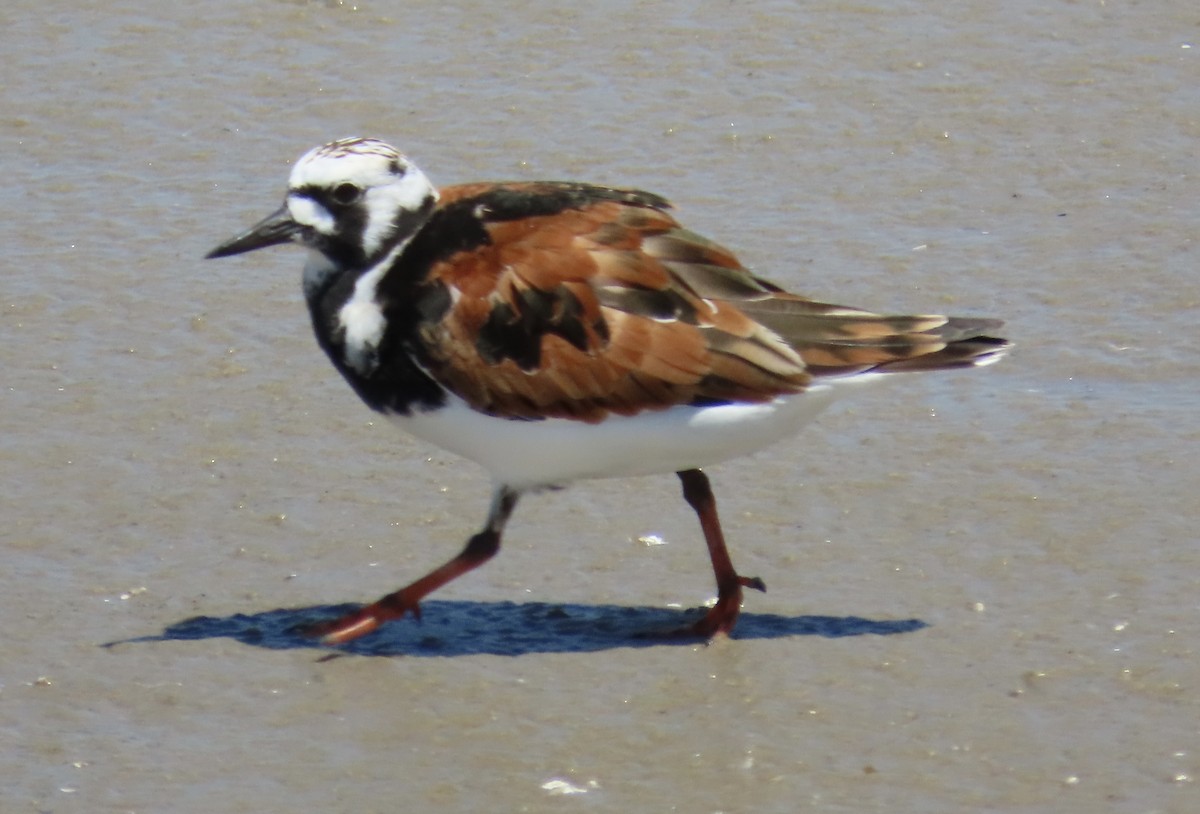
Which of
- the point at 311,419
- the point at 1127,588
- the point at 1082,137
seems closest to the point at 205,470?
the point at 311,419

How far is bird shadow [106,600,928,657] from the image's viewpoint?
6.05 m

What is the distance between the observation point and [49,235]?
8.59 metres

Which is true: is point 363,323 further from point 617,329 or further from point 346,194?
point 617,329

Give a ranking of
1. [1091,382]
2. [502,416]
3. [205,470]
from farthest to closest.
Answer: [1091,382]
[205,470]
[502,416]

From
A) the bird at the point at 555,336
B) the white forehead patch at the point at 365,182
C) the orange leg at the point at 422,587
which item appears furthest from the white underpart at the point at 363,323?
the orange leg at the point at 422,587

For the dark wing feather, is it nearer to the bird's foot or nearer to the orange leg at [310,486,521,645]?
the orange leg at [310,486,521,645]

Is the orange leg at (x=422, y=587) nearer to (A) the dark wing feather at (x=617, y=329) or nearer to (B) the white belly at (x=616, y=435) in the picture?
(B) the white belly at (x=616, y=435)

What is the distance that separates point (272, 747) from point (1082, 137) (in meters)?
5.54

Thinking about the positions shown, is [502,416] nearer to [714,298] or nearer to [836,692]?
[714,298]

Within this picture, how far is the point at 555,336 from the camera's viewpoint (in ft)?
19.4

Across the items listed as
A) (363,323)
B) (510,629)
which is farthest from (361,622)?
(363,323)

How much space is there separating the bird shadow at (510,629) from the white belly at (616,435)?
0.50 m

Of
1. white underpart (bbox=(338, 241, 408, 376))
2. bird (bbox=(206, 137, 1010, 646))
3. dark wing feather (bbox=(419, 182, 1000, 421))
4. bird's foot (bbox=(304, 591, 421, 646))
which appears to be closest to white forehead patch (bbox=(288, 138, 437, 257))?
bird (bbox=(206, 137, 1010, 646))

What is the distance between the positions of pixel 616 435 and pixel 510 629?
0.75 meters
